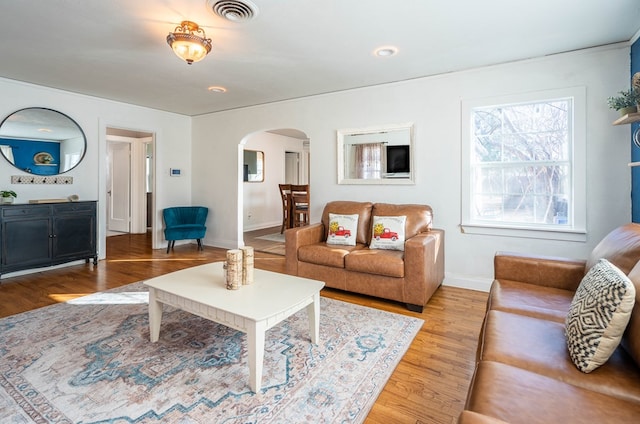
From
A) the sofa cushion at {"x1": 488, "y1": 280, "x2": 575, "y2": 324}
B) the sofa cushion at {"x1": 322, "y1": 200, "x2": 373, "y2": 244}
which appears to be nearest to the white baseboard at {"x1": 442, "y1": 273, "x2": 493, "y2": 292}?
the sofa cushion at {"x1": 322, "y1": 200, "x2": 373, "y2": 244}

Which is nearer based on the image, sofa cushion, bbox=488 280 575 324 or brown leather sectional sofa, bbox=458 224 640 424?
brown leather sectional sofa, bbox=458 224 640 424

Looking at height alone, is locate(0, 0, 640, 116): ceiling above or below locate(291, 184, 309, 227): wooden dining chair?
above

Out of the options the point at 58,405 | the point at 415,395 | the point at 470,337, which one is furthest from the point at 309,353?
the point at 58,405

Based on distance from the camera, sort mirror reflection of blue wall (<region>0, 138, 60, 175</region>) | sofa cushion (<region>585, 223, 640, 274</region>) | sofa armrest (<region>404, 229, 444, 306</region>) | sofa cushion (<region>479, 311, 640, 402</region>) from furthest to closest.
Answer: mirror reflection of blue wall (<region>0, 138, 60, 175</region>) < sofa armrest (<region>404, 229, 444, 306</region>) < sofa cushion (<region>585, 223, 640, 274</region>) < sofa cushion (<region>479, 311, 640, 402</region>)

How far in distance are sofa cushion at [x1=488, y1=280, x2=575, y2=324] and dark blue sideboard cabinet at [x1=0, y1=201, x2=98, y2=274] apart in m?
4.81

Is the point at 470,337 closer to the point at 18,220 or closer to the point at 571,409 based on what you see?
the point at 571,409

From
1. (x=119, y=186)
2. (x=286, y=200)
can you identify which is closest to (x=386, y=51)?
(x=286, y=200)

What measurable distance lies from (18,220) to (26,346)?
2.26m

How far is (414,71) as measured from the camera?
354 centimetres

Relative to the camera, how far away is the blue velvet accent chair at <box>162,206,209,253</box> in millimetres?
5297

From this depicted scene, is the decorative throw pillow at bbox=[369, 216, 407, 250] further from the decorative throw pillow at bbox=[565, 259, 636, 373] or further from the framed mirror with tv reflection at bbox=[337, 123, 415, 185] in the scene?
the decorative throw pillow at bbox=[565, 259, 636, 373]

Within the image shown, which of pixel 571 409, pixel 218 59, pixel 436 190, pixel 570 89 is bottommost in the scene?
pixel 571 409

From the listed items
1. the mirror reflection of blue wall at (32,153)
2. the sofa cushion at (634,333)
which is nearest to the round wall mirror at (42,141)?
the mirror reflection of blue wall at (32,153)

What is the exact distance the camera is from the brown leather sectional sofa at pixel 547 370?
0.98 m
